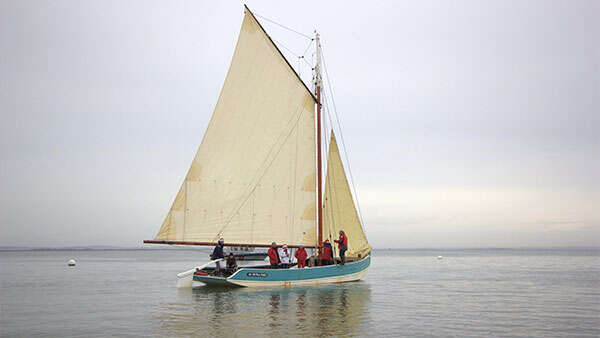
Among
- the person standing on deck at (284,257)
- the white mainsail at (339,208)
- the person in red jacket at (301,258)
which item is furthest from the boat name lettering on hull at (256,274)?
the white mainsail at (339,208)

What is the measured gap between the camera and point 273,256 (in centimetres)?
2609

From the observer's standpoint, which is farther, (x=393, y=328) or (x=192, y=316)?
(x=192, y=316)

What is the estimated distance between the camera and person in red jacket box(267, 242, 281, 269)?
2580 cm

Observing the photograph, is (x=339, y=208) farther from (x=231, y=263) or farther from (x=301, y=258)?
(x=231, y=263)

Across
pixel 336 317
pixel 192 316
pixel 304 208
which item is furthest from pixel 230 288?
pixel 336 317

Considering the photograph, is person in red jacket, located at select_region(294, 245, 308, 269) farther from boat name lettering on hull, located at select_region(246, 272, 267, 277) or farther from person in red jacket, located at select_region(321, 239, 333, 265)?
boat name lettering on hull, located at select_region(246, 272, 267, 277)

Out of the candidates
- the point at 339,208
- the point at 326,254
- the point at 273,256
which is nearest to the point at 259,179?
the point at 273,256

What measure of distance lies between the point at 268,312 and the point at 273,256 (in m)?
6.89

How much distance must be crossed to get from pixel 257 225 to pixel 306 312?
8.25 m

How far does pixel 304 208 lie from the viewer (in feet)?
90.9

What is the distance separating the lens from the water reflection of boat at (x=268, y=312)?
16016 millimetres

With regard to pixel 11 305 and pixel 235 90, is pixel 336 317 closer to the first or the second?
pixel 235 90

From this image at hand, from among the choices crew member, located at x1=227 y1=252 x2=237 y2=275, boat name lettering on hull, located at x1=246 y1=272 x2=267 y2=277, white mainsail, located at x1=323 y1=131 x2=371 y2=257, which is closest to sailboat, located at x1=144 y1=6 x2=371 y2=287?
boat name lettering on hull, located at x1=246 y1=272 x2=267 y2=277

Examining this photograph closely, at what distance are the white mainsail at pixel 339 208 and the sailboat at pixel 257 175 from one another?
213cm
